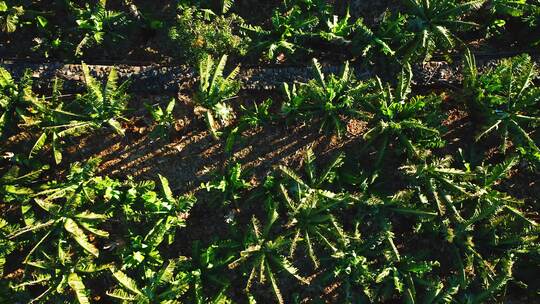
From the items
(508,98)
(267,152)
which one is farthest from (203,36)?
(508,98)

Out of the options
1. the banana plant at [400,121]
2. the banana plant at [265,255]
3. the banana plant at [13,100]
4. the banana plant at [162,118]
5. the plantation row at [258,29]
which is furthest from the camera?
the plantation row at [258,29]

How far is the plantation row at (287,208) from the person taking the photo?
9.08m

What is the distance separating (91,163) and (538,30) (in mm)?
10759

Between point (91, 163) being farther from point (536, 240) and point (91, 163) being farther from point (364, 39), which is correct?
point (536, 240)

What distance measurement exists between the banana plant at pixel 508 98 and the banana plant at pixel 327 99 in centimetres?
259

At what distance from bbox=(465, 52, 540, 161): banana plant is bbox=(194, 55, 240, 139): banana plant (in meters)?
5.25

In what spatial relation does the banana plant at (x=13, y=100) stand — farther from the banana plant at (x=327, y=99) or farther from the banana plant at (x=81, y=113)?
the banana plant at (x=327, y=99)

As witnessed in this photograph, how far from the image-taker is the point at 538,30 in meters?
10.6

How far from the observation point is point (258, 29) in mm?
9758

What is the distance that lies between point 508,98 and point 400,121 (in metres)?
2.34

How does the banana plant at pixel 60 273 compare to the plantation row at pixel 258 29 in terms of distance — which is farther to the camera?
the plantation row at pixel 258 29

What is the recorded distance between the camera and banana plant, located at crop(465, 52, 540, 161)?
945 cm

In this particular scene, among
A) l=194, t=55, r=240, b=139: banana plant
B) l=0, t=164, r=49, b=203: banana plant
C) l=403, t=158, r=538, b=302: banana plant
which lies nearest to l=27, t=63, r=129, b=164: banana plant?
l=0, t=164, r=49, b=203: banana plant

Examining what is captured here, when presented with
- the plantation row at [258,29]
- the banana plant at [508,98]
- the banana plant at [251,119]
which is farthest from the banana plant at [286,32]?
the banana plant at [508,98]
